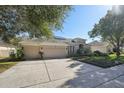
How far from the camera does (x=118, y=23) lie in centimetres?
1672

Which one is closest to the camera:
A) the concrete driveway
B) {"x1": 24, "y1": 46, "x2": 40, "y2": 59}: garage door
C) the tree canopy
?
the concrete driveway

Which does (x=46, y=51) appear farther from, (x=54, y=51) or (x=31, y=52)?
(x=31, y=52)

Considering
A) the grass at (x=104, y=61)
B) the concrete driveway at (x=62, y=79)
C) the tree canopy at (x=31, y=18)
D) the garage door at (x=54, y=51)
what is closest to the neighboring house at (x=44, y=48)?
the garage door at (x=54, y=51)

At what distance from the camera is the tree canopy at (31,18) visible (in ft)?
28.7

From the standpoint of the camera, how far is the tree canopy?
28.7 feet

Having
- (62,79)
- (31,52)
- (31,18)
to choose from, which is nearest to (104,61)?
(62,79)

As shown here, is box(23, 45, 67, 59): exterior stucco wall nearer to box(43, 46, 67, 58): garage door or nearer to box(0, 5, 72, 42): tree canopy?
box(43, 46, 67, 58): garage door

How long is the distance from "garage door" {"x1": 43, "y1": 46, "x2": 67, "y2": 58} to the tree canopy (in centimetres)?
713

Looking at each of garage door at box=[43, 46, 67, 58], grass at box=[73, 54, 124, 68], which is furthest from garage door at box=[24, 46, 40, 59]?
grass at box=[73, 54, 124, 68]

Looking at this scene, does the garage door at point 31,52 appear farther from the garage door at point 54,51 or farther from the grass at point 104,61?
the grass at point 104,61

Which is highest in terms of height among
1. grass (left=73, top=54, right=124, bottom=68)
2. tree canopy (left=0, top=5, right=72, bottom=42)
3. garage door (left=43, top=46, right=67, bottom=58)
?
tree canopy (left=0, top=5, right=72, bottom=42)

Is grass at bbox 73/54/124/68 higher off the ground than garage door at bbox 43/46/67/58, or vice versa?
garage door at bbox 43/46/67/58
